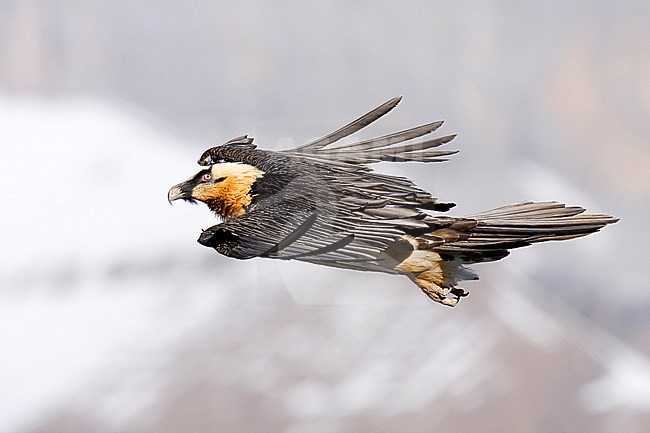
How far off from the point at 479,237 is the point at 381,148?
24 cm

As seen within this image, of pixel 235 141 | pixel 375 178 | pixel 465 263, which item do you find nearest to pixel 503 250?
pixel 465 263

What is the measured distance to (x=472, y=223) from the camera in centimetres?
126

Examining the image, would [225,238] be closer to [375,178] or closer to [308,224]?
[308,224]

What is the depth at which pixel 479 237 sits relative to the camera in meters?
1.27

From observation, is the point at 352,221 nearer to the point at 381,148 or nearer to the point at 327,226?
Result: the point at 327,226

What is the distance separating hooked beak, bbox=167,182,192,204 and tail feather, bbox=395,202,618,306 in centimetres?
31

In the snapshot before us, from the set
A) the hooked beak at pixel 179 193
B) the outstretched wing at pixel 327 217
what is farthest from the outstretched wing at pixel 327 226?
the hooked beak at pixel 179 193

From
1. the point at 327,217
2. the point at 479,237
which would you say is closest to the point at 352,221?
the point at 327,217

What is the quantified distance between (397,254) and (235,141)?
1.07 feet

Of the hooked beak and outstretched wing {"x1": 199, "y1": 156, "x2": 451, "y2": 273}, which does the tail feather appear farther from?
the hooked beak

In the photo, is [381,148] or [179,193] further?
[381,148]

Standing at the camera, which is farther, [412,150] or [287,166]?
[412,150]

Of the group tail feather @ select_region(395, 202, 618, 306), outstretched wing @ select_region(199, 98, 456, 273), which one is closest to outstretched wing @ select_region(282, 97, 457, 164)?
outstretched wing @ select_region(199, 98, 456, 273)

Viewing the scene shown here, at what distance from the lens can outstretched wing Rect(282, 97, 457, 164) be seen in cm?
141
